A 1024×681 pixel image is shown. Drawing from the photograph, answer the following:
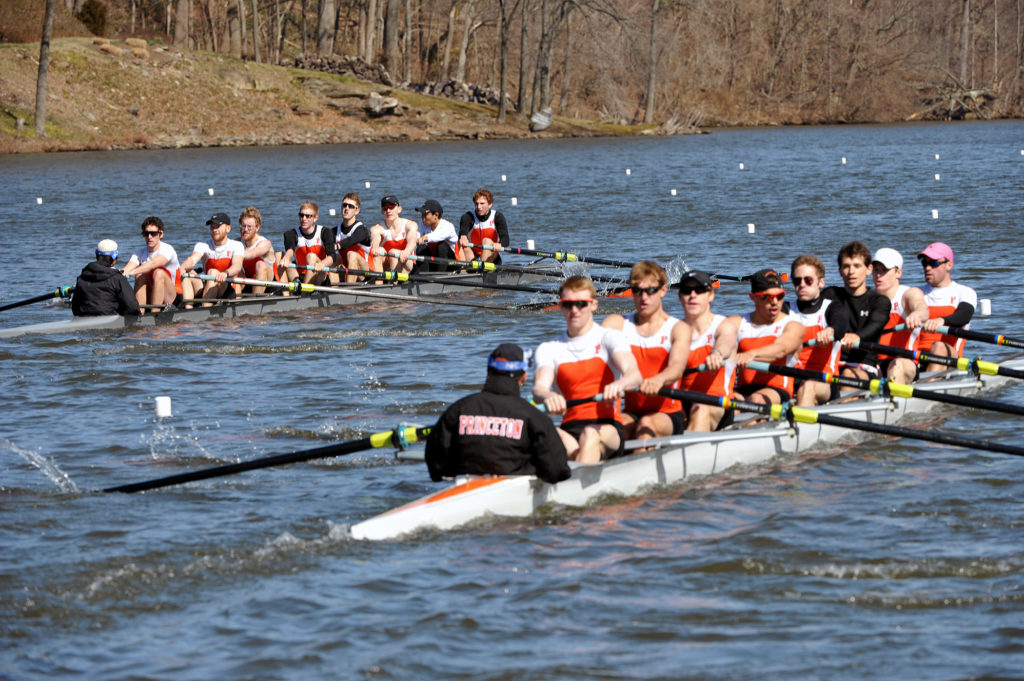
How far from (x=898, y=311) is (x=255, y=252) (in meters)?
8.92

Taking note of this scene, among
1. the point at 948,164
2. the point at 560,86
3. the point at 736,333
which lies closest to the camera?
the point at 736,333

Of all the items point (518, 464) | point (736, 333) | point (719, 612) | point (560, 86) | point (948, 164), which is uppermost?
point (560, 86)

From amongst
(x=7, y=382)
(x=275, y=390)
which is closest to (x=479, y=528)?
(x=275, y=390)

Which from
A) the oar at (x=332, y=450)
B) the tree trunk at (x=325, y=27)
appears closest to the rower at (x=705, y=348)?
the oar at (x=332, y=450)

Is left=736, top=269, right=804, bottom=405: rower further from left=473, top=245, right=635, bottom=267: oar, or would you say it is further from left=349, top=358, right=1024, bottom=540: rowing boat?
left=473, top=245, right=635, bottom=267: oar

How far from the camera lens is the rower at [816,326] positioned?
33.8 ft

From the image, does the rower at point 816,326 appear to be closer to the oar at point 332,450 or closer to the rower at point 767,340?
the rower at point 767,340

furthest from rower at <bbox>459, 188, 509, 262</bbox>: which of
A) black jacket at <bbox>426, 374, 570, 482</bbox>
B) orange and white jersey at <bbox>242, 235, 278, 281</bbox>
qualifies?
black jacket at <bbox>426, 374, 570, 482</bbox>

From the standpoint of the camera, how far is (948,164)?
4519 cm

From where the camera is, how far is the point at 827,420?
30.2 ft

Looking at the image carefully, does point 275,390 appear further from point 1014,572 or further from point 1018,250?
point 1018,250

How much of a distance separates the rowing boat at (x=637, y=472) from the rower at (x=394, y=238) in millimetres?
9156

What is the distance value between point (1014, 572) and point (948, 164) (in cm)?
4016

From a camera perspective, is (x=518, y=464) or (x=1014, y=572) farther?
(x=518, y=464)
